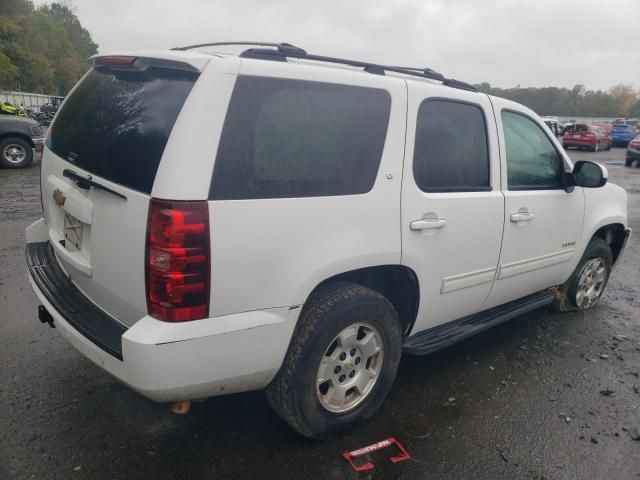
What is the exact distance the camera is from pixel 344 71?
255 cm

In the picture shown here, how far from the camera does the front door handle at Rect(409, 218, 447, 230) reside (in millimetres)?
2741

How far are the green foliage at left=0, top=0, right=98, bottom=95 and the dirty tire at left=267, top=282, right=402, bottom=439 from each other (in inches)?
2143

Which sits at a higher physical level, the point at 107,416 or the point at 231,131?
the point at 231,131

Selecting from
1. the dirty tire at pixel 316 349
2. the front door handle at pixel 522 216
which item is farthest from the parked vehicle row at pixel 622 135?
the dirty tire at pixel 316 349

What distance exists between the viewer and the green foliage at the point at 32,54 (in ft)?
189

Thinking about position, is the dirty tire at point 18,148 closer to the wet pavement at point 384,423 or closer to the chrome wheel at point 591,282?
the wet pavement at point 384,423

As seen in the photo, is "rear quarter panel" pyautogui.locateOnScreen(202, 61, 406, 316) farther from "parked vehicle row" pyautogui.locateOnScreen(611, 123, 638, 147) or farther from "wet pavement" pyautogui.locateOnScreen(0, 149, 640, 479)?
"parked vehicle row" pyautogui.locateOnScreen(611, 123, 638, 147)

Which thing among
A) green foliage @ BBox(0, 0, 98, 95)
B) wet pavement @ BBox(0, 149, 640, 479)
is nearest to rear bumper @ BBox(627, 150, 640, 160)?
wet pavement @ BBox(0, 149, 640, 479)

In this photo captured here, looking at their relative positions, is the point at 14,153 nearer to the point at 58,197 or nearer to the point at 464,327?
the point at 58,197

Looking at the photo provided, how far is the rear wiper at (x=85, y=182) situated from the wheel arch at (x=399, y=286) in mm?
1310

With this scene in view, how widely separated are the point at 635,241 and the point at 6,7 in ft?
273

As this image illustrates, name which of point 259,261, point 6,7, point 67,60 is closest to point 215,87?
point 259,261

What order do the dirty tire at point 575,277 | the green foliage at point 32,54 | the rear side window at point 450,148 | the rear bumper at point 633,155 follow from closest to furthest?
the rear side window at point 450,148 → the dirty tire at point 575,277 → the rear bumper at point 633,155 → the green foliage at point 32,54

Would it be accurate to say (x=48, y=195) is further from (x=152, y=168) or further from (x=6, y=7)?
(x=6, y=7)
